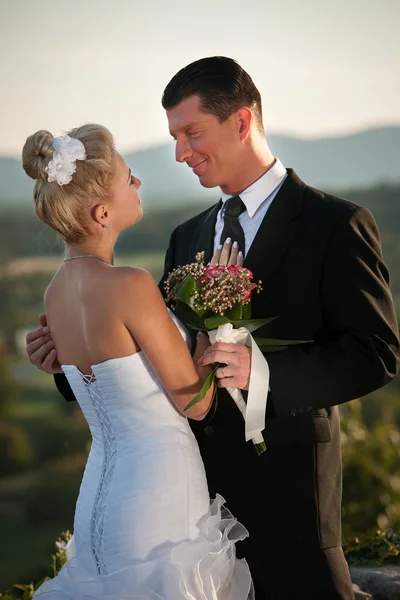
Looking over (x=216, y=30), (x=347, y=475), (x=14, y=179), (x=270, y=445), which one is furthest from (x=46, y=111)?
(x=270, y=445)

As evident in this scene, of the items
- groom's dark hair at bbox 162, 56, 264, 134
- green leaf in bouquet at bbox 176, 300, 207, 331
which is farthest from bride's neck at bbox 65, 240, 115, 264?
groom's dark hair at bbox 162, 56, 264, 134

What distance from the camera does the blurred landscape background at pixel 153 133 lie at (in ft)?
24.3

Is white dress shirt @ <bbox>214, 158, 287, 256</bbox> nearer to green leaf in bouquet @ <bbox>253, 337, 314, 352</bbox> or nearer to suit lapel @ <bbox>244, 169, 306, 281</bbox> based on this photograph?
suit lapel @ <bbox>244, 169, 306, 281</bbox>

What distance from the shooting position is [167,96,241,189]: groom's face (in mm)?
3256

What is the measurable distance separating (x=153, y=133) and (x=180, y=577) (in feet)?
20.0

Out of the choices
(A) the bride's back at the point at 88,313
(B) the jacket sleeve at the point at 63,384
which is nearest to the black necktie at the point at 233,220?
(A) the bride's back at the point at 88,313

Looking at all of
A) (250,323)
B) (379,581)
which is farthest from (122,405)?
(379,581)

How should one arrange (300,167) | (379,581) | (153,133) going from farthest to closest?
1. (300,167)
2. (153,133)
3. (379,581)

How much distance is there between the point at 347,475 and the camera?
6.35m

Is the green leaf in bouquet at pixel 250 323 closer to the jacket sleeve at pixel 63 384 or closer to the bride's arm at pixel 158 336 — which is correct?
the bride's arm at pixel 158 336

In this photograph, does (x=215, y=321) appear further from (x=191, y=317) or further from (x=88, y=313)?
(x=88, y=313)

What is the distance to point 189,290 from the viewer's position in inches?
104

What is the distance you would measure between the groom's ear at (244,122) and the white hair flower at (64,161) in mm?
764

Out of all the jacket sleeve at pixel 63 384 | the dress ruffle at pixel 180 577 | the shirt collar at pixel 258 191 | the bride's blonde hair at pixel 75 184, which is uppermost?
the bride's blonde hair at pixel 75 184
